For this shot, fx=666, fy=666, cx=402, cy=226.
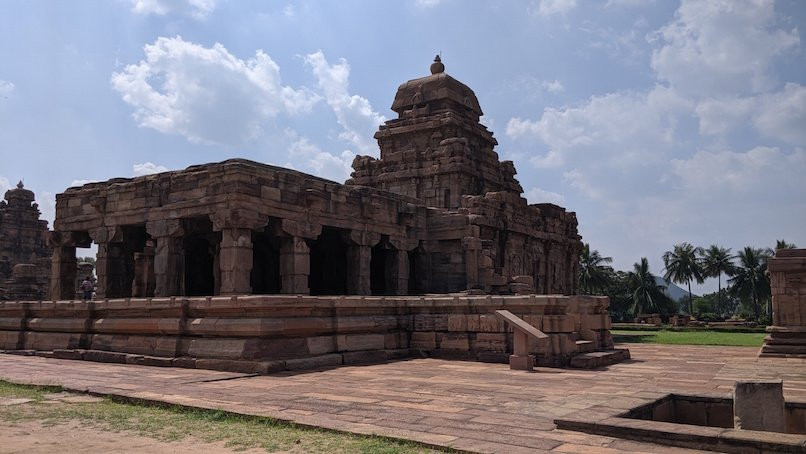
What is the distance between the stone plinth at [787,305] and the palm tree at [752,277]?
50.8 m

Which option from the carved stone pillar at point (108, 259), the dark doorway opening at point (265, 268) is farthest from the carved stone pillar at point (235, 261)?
the dark doorway opening at point (265, 268)

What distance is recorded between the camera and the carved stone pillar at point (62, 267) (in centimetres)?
2120

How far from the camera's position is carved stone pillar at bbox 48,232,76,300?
69.6 ft

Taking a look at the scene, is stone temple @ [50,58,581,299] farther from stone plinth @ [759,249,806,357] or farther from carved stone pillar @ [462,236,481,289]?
stone plinth @ [759,249,806,357]

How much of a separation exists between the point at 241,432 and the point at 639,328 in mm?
30330

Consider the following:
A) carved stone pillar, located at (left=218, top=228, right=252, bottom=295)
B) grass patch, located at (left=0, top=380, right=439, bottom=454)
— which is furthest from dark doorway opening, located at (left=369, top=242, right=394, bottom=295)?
grass patch, located at (left=0, top=380, right=439, bottom=454)

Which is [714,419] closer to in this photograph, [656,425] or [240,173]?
[656,425]

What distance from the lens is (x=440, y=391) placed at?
750 centimetres

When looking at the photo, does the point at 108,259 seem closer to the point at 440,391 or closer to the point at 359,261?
the point at 359,261

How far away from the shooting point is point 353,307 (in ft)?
38.0

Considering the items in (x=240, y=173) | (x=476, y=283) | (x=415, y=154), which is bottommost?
(x=476, y=283)

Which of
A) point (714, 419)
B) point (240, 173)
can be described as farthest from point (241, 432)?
point (240, 173)

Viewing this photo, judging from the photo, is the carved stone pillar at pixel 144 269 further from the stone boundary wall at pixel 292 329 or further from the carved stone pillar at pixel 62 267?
the stone boundary wall at pixel 292 329

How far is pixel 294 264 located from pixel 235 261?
6.49 feet
